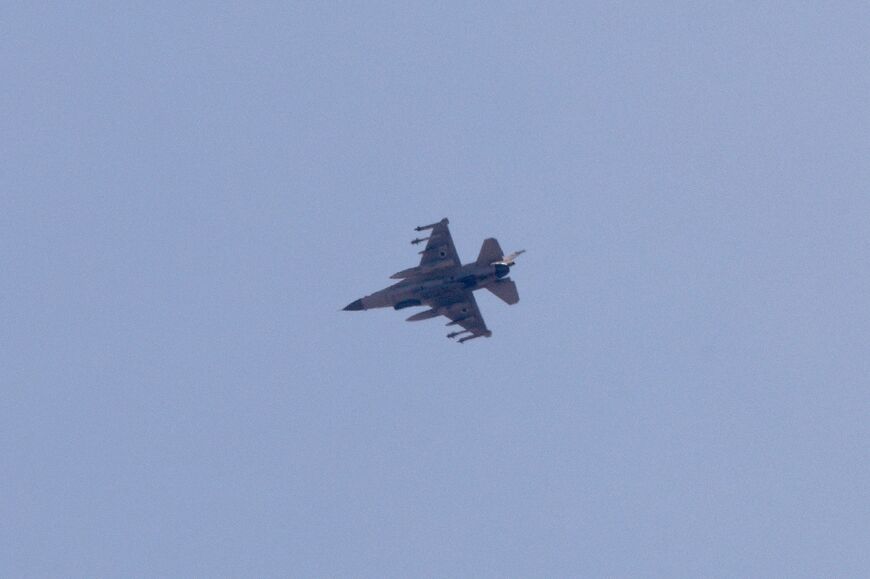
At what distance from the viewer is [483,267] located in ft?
524

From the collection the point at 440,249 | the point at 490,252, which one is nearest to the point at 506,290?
the point at 490,252

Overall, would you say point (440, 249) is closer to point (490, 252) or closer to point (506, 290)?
point (490, 252)

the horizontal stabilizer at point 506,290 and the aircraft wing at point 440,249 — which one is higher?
the aircraft wing at point 440,249

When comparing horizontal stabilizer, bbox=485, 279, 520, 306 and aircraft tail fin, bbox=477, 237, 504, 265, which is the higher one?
aircraft tail fin, bbox=477, 237, 504, 265

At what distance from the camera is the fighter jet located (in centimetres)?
15950

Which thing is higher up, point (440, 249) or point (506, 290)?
point (440, 249)

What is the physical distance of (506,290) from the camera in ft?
527

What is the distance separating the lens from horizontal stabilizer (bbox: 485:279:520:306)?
160 metres

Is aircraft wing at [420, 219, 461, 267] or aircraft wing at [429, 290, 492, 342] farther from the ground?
aircraft wing at [420, 219, 461, 267]

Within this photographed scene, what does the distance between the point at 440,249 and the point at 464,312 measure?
706 cm

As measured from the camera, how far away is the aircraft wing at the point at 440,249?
524 feet

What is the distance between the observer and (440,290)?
161 metres

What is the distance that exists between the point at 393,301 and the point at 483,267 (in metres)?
8.66

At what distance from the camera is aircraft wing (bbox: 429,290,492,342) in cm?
16250
